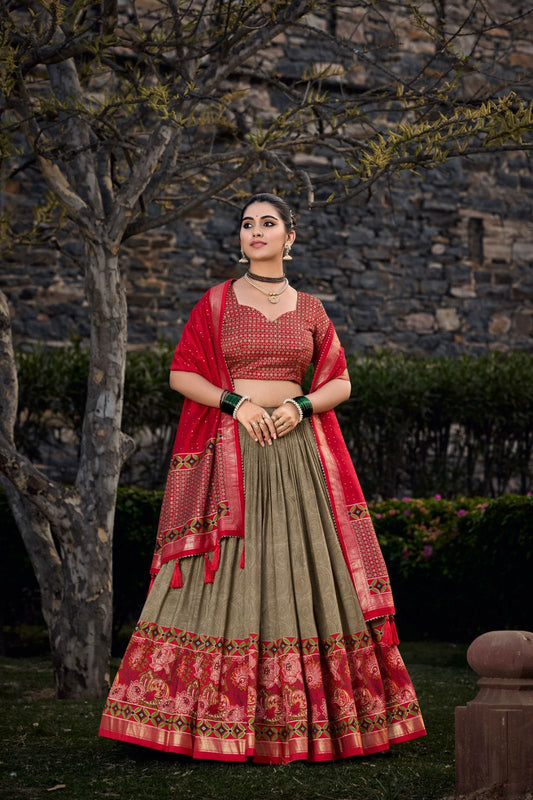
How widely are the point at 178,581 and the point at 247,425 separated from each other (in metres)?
0.59

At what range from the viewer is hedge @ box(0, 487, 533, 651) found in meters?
5.71

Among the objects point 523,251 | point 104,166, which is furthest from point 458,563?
point 523,251

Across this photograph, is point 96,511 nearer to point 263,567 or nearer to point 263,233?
point 263,567

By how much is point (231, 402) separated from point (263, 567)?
59 cm

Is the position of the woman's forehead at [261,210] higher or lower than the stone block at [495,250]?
lower

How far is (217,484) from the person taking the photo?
11.6ft

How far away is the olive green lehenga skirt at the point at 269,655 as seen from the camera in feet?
10.6

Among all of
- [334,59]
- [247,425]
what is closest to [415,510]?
[247,425]

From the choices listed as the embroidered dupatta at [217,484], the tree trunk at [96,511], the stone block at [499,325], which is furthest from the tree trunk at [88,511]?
the stone block at [499,325]

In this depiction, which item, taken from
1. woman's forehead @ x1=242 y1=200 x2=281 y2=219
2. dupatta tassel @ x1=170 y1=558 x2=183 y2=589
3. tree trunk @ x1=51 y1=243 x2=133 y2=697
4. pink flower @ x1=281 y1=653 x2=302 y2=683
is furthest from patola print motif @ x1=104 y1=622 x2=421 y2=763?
woman's forehead @ x1=242 y1=200 x2=281 y2=219

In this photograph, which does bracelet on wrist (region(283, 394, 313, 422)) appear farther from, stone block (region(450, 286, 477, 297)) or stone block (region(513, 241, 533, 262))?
stone block (region(513, 241, 533, 262))

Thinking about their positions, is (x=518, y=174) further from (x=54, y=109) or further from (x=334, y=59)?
(x=54, y=109)

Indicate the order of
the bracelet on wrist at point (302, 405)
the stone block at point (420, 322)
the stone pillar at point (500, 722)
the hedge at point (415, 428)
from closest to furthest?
the stone pillar at point (500, 722) < the bracelet on wrist at point (302, 405) < the hedge at point (415, 428) < the stone block at point (420, 322)

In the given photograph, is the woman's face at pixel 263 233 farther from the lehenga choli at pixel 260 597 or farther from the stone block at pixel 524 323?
the stone block at pixel 524 323
